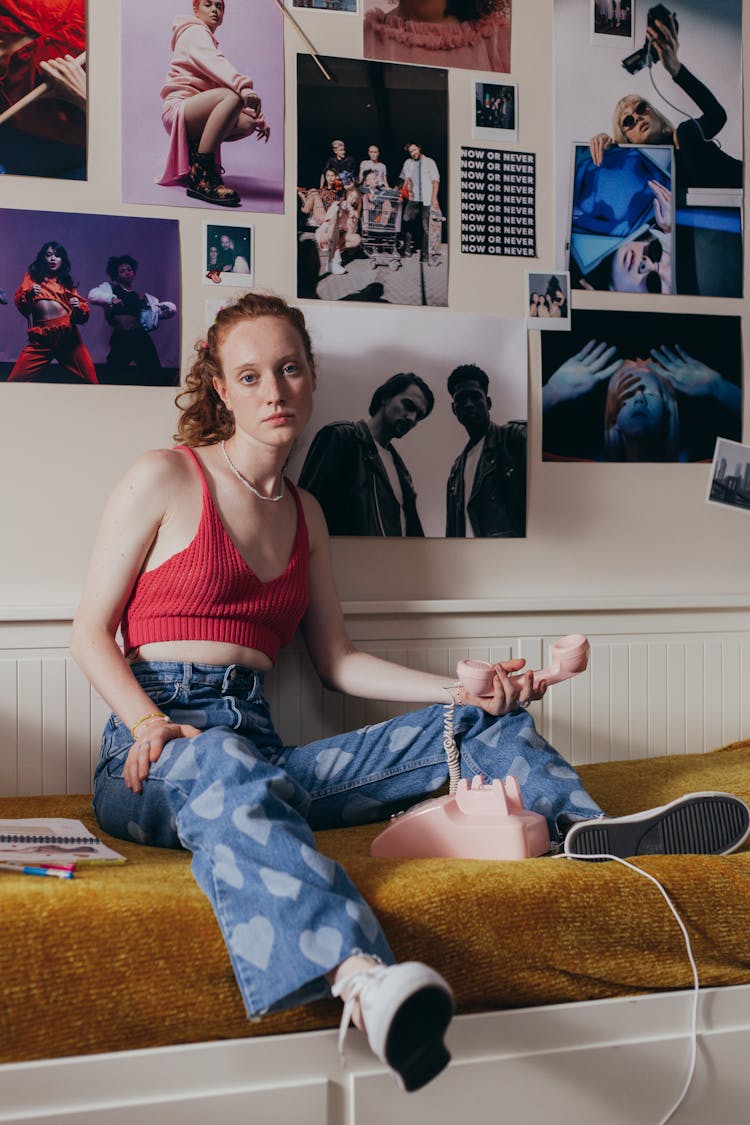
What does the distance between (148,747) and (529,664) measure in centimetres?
87

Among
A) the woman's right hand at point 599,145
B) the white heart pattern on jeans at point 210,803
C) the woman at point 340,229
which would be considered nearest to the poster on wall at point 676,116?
the woman's right hand at point 599,145

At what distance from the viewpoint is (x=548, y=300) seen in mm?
2014

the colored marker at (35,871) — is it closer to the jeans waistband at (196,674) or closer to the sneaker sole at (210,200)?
the jeans waistband at (196,674)

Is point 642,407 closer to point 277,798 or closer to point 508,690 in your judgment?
point 508,690

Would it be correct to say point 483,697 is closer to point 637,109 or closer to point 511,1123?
point 511,1123

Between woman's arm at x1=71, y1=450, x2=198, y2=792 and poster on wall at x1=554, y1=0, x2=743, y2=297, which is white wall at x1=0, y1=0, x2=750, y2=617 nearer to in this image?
poster on wall at x1=554, y1=0, x2=743, y2=297

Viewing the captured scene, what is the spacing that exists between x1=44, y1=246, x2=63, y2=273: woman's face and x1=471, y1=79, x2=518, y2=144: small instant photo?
32.2 inches

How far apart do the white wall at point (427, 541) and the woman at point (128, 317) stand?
0.14 feet

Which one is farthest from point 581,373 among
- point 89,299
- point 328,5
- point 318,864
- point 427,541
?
point 318,864

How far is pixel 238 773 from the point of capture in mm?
1183

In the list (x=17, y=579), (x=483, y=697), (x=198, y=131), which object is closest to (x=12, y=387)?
(x=17, y=579)

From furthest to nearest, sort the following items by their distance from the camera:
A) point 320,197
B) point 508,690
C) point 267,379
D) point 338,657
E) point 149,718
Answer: point 320,197, point 338,657, point 267,379, point 508,690, point 149,718

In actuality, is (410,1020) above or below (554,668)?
below

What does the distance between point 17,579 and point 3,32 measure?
0.93m
